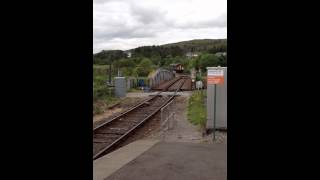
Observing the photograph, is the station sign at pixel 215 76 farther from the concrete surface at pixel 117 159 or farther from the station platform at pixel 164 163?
the concrete surface at pixel 117 159

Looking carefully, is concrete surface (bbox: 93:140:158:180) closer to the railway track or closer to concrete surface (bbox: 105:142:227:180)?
concrete surface (bbox: 105:142:227:180)

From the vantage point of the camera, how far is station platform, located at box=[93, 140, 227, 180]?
6484 millimetres

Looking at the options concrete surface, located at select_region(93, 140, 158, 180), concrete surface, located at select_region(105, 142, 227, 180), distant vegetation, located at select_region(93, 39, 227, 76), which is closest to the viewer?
concrete surface, located at select_region(105, 142, 227, 180)

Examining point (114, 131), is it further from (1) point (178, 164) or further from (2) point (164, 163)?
(1) point (178, 164)

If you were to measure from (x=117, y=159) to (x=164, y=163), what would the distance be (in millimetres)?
1296

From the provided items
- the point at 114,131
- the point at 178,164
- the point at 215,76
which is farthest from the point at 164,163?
the point at 114,131

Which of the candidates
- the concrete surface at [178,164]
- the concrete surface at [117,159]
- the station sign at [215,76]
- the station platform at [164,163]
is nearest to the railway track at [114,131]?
the concrete surface at [117,159]

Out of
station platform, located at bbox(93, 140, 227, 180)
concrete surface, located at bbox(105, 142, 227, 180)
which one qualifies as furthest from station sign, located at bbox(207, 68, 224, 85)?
concrete surface, located at bbox(105, 142, 227, 180)

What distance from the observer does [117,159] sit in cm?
827

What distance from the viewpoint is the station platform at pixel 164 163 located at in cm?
648
